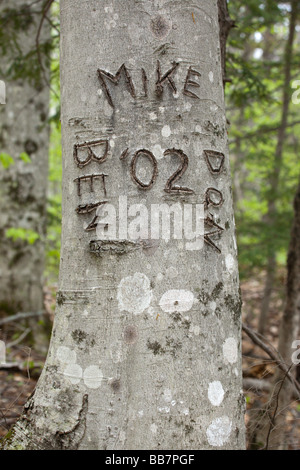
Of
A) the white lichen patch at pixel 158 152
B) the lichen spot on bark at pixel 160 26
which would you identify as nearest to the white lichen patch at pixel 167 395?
the white lichen patch at pixel 158 152

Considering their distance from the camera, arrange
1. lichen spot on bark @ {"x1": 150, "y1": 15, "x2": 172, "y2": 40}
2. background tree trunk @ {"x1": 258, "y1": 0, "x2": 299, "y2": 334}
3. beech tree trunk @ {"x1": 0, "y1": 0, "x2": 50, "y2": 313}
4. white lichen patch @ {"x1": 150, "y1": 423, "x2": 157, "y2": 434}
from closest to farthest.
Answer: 1. white lichen patch @ {"x1": 150, "y1": 423, "x2": 157, "y2": 434}
2. lichen spot on bark @ {"x1": 150, "y1": 15, "x2": 172, "y2": 40}
3. beech tree trunk @ {"x1": 0, "y1": 0, "x2": 50, "y2": 313}
4. background tree trunk @ {"x1": 258, "y1": 0, "x2": 299, "y2": 334}

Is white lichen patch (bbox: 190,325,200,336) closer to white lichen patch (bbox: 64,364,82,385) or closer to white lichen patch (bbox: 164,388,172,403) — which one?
white lichen patch (bbox: 164,388,172,403)

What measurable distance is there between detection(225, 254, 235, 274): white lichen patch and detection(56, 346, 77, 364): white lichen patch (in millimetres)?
696

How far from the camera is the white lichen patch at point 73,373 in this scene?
1.57m

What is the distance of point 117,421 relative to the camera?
151cm

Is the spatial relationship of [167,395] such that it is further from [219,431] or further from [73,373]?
[73,373]

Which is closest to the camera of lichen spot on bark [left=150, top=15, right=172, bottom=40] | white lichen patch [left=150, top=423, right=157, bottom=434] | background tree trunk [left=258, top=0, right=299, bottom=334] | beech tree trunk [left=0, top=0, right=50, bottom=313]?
white lichen patch [left=150, top=423, right=157, bottom=434]

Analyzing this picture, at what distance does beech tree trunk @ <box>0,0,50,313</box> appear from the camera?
5516mm

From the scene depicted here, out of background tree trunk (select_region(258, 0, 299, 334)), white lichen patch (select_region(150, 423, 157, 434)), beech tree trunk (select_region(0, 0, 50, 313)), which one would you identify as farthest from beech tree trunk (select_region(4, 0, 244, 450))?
background tree trunk (select_region(258, 0, 299, 334))

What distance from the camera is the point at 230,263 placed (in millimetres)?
1681

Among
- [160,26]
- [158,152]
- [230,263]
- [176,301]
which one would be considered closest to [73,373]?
[176,301]

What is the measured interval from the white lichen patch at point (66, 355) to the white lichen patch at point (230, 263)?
0.70 m

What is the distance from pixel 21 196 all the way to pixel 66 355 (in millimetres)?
4268

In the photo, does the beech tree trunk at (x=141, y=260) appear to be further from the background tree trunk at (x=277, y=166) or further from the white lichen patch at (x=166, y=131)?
the background tree trunk at (x=277, y=166)
